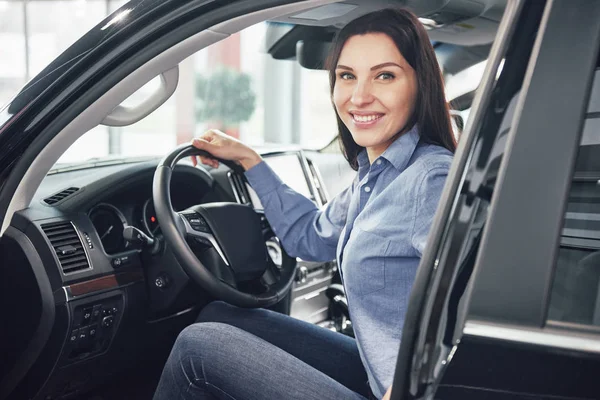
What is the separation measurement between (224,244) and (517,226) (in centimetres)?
114

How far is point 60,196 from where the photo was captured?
1.92 meters

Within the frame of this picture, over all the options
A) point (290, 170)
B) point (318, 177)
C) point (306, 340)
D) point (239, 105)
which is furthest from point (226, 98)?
point (306, 340)

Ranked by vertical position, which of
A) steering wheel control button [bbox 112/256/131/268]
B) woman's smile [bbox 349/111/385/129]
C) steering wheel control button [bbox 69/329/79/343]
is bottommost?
→ steering wheel control button [bbox 69/329/79/343]

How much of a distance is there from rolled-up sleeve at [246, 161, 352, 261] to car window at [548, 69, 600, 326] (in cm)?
83

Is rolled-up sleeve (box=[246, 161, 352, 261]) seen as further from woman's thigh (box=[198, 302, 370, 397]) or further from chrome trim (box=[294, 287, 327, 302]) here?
chrome trim (box=[294, 287, 327, 302])

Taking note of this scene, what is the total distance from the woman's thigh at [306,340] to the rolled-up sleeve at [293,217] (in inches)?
8.2

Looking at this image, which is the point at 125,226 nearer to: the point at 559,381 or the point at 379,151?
the point at 379,151

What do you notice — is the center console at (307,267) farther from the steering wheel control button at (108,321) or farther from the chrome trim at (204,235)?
the steering wheel control button at (108,321)

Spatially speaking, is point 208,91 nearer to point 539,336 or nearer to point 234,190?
point 234,190

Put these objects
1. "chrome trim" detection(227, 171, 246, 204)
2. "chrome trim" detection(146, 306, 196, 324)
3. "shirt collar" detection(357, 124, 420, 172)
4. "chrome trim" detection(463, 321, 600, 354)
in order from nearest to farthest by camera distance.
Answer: "chrome trim" detection(463, 321, 600, 354) → "shirt collar" detection(357, 124, 420, 172) → "chrome trim" detection(146, 306, 196, 324) → "chrome trim" detection(227, 171, 246, 204)

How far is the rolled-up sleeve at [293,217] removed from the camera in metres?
1.94

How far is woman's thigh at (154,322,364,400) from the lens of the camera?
4.53ft

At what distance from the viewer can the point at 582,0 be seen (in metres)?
0.89

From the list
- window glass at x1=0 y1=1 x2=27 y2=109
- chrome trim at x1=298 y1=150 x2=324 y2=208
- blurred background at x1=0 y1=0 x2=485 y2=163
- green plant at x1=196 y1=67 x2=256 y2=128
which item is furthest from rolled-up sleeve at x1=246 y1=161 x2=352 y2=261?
green plant at x1=196 y1=67 x2=256 y2=128
